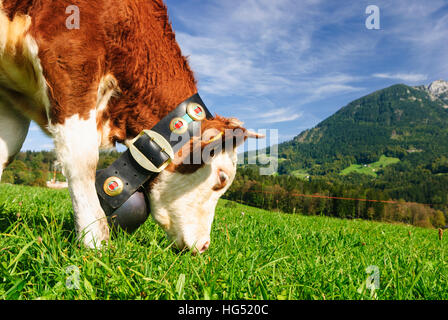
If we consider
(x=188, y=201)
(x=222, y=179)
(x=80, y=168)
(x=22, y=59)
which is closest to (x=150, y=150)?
(x=80, y=168)

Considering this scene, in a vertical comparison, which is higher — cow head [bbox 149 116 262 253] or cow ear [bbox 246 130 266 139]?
cow ear [bbox 246 130 266 139]

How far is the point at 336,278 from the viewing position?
2.32m

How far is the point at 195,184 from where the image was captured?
11.4 feet

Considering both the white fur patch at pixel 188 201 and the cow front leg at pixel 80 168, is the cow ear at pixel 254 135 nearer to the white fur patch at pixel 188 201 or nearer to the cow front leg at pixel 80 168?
the white fur patch at pixel 188 201

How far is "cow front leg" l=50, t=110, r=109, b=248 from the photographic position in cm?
257

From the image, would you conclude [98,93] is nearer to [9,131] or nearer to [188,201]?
[9,131]

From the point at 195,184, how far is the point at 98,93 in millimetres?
1368

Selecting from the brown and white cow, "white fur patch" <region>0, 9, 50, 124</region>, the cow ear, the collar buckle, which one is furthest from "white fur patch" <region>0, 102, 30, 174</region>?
the cow ear

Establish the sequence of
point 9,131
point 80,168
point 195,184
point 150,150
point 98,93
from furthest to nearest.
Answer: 1. point 195,184
2. point 9,131
3. point 150,150
4. point 98,93
5. point 80,168

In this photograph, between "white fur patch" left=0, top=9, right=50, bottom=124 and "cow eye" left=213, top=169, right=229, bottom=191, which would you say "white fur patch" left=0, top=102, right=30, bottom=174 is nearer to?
"white fur patch" left=0, top=9, right=50, bottom=124
